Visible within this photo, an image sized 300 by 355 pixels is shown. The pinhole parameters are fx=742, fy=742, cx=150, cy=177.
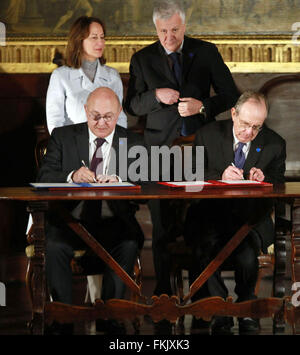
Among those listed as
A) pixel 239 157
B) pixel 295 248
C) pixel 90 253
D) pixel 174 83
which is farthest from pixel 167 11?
pixel 295 248

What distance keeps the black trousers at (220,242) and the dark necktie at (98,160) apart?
0.62 metres

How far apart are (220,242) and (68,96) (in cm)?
144

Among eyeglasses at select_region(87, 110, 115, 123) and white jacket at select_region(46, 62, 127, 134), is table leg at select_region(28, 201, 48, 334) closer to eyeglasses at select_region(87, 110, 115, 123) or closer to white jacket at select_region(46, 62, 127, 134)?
eyeglasses at select_region(87, 110, 115, 123)

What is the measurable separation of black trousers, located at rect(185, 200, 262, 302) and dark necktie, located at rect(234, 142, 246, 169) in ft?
0.88

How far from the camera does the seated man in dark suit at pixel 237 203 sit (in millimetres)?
4254

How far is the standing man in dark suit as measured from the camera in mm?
4824

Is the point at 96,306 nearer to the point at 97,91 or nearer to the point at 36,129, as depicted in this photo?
the point at 97,91

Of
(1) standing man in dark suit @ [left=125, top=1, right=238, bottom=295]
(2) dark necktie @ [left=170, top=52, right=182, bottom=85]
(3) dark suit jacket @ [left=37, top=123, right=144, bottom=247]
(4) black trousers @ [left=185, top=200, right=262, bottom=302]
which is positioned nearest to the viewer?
(4) black trousers @ [left=185, top=200, right=262, bottom=302]

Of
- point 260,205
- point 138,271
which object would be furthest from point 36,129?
point 260,205

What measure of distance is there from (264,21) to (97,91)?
6.47 ft

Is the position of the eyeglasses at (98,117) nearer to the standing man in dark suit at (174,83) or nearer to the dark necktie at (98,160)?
the dark necktie at (98,160)

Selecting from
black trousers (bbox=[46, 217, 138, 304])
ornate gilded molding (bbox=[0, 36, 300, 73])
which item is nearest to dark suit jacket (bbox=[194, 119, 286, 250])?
black trousers (bbox=[46, 217, 138, 304])

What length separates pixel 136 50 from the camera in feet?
19.2

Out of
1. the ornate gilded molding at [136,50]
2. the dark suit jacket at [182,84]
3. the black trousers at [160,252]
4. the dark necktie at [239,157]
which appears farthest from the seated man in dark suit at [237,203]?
the ornate gilded molding at [136,50]
